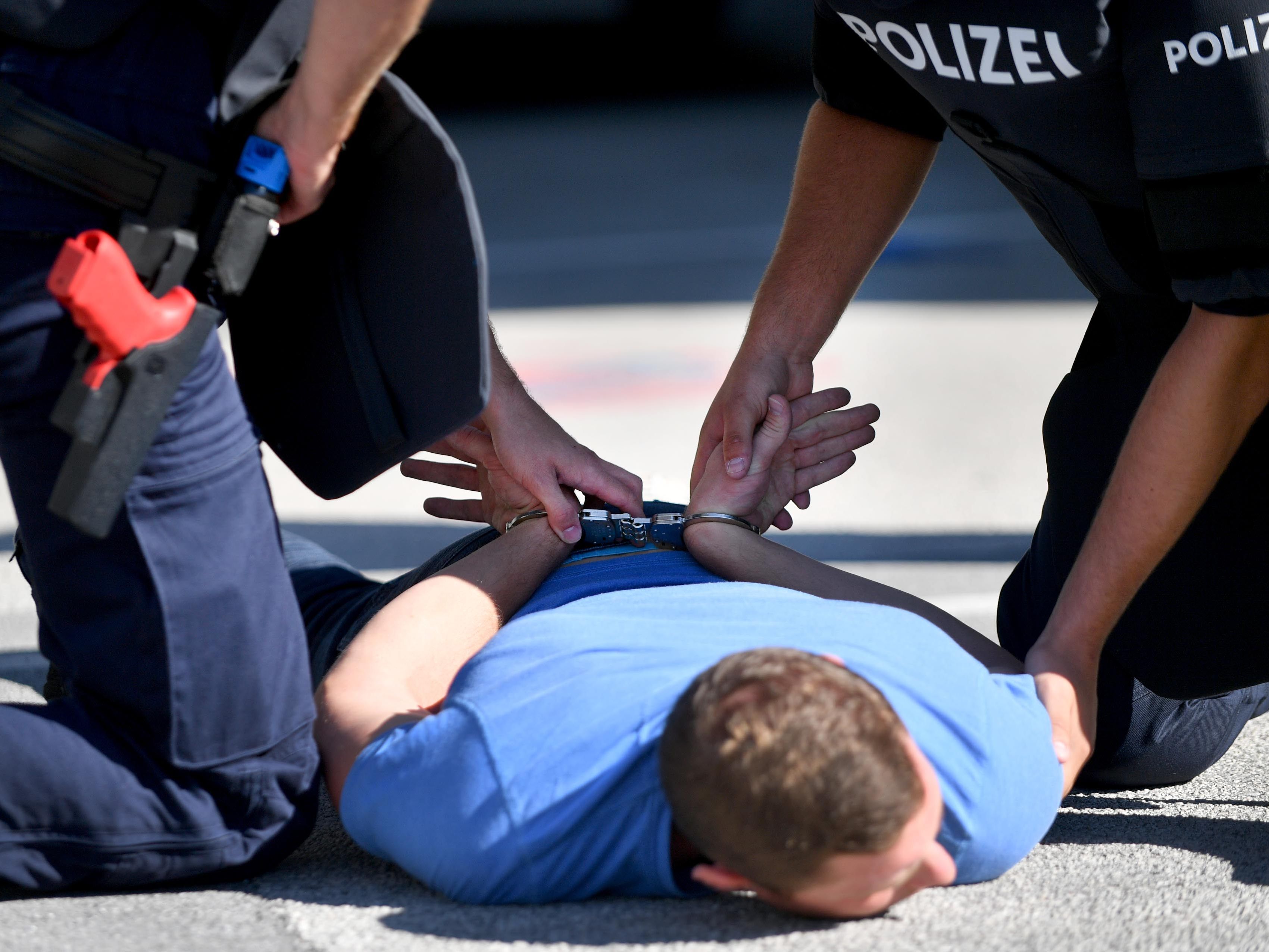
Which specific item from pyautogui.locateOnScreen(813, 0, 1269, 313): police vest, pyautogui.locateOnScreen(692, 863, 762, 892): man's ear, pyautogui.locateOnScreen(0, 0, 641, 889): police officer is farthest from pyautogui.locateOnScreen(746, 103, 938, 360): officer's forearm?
pyautogui.locateOnScreen(692, 863, 762, 892): man's ear

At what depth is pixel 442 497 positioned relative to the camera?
2602 millimetres

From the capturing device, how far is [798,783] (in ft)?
4.79

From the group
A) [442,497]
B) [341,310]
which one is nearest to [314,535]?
[442,497]

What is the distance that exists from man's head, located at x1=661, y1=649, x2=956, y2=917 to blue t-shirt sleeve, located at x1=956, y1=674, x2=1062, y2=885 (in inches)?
5.1

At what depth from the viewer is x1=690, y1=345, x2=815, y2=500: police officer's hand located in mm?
2492

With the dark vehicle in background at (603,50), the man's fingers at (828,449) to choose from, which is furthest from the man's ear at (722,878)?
the dark vehicle in background at (603,50)

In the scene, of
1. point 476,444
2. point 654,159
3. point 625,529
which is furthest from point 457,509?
point 654,159

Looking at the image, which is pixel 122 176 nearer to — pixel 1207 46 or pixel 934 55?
pixel 934 55

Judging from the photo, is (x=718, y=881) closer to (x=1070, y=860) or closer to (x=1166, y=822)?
(x=1070, y=860)

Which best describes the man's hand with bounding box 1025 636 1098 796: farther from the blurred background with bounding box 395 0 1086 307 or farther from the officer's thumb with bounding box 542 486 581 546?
the blurred background with bounding box 395 0 1086 307

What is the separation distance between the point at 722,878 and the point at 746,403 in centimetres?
114

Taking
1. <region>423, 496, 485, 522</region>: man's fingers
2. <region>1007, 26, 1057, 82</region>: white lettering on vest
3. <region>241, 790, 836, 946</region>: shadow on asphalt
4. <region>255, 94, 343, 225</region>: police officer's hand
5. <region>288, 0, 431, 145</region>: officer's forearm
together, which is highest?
<region>1007, 26, 1057, 82</region>: white lettering on vest

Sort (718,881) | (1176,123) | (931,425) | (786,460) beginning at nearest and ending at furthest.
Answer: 1. (718,881)
2. (1176,123)
3. (786,460)
4. (931,425)

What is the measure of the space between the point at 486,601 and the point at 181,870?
0.62 m
